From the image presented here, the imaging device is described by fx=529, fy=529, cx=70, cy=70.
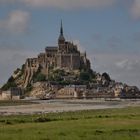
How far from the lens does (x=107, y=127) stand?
146 feet

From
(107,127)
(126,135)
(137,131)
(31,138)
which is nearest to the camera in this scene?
(31,138)

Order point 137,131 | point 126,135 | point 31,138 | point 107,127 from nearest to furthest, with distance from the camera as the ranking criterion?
point 31,138 → point 126,135 → point 137,131 → point 107,127

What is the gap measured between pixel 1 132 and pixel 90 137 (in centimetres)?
701

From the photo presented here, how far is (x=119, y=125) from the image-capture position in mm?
46812

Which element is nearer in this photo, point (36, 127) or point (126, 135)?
point (126, 135)

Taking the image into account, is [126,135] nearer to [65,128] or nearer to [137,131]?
[137,131]

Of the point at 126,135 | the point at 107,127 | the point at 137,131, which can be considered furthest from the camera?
the point at 107,127

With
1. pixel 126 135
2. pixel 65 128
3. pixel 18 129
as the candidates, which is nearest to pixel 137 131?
pixel 126 135

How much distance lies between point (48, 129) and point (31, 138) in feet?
22.2

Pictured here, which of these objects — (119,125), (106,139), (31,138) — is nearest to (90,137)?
(106,139)

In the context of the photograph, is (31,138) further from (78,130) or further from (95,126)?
(95,126)

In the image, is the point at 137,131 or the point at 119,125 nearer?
the point at 137,131

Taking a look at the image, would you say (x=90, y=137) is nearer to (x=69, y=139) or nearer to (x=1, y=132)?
(x=69, y=139)

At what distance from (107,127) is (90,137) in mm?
8405
